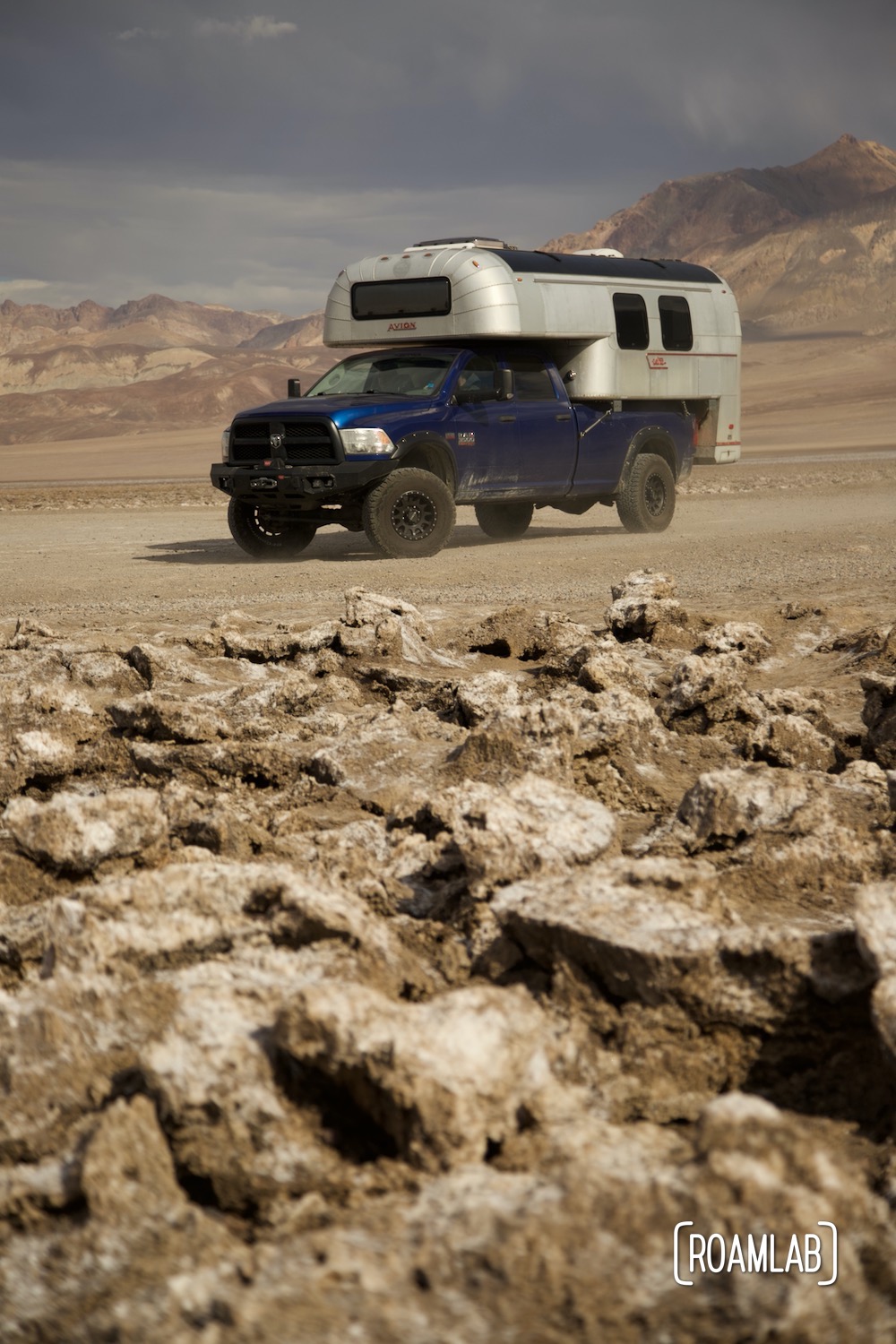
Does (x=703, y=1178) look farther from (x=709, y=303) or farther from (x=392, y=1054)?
(x=709, y=303)

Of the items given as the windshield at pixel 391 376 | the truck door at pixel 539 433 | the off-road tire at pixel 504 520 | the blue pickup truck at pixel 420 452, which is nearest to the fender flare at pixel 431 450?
the blue pickup truck at pixel 420 452

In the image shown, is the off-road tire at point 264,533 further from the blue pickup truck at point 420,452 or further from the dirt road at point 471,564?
the dirt road at point 471,564

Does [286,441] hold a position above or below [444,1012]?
above

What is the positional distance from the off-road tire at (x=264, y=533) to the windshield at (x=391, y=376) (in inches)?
56.6

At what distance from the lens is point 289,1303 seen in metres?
1.88

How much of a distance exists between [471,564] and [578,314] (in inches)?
161

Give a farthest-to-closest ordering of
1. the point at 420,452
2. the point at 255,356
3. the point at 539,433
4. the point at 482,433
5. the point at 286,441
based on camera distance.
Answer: the point at 255,356
the point at 539,433
the point at 482,433
the point at 420,452
the point at 286,441

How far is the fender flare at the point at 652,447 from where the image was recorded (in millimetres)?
15273

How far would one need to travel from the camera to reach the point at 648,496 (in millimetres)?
15547

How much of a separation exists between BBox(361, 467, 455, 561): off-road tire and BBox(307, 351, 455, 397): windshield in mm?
976

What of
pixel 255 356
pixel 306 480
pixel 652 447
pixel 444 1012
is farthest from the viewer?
pixel 255 356

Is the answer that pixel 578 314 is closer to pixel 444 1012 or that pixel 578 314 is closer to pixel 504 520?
pixel 504 520

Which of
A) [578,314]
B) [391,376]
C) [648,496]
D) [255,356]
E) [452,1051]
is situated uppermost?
[255,356]

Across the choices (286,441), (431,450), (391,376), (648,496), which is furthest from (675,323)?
(286,441)
